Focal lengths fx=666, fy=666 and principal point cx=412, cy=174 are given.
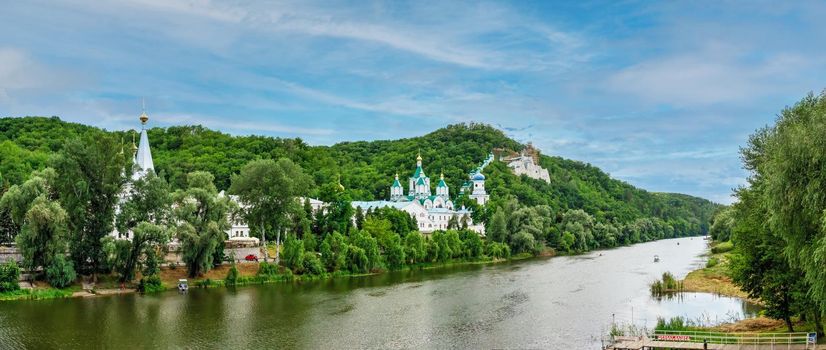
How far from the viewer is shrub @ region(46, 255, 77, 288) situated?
40.7 metres

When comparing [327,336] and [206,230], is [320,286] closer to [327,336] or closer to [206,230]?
[206,230]

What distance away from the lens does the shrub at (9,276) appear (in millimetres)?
38844

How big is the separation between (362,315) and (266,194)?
843 inches

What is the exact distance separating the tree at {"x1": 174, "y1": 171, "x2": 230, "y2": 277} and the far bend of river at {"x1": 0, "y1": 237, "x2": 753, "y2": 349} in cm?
281

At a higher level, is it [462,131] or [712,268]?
[462,131]

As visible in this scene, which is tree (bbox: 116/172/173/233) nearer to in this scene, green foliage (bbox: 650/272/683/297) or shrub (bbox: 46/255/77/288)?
shrub (bbox: 46/255/77/288)

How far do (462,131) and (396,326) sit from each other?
414 ft

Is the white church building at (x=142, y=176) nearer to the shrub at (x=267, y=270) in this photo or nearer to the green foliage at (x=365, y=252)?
the shrub at (x=267, y=270)

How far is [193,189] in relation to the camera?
47375mm

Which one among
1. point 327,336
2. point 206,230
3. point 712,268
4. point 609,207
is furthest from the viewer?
point 609,207

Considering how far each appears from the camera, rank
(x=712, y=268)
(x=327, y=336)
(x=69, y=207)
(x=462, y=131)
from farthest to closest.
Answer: (x=462, y=131) → (x=712, y=268) → (x=69, y=207) → (x=327, y=336)

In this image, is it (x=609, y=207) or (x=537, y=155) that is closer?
(x=609, y=207)

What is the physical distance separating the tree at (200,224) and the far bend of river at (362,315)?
281 cm

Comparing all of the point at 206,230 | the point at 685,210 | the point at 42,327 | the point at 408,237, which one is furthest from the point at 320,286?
the point at 685,210
